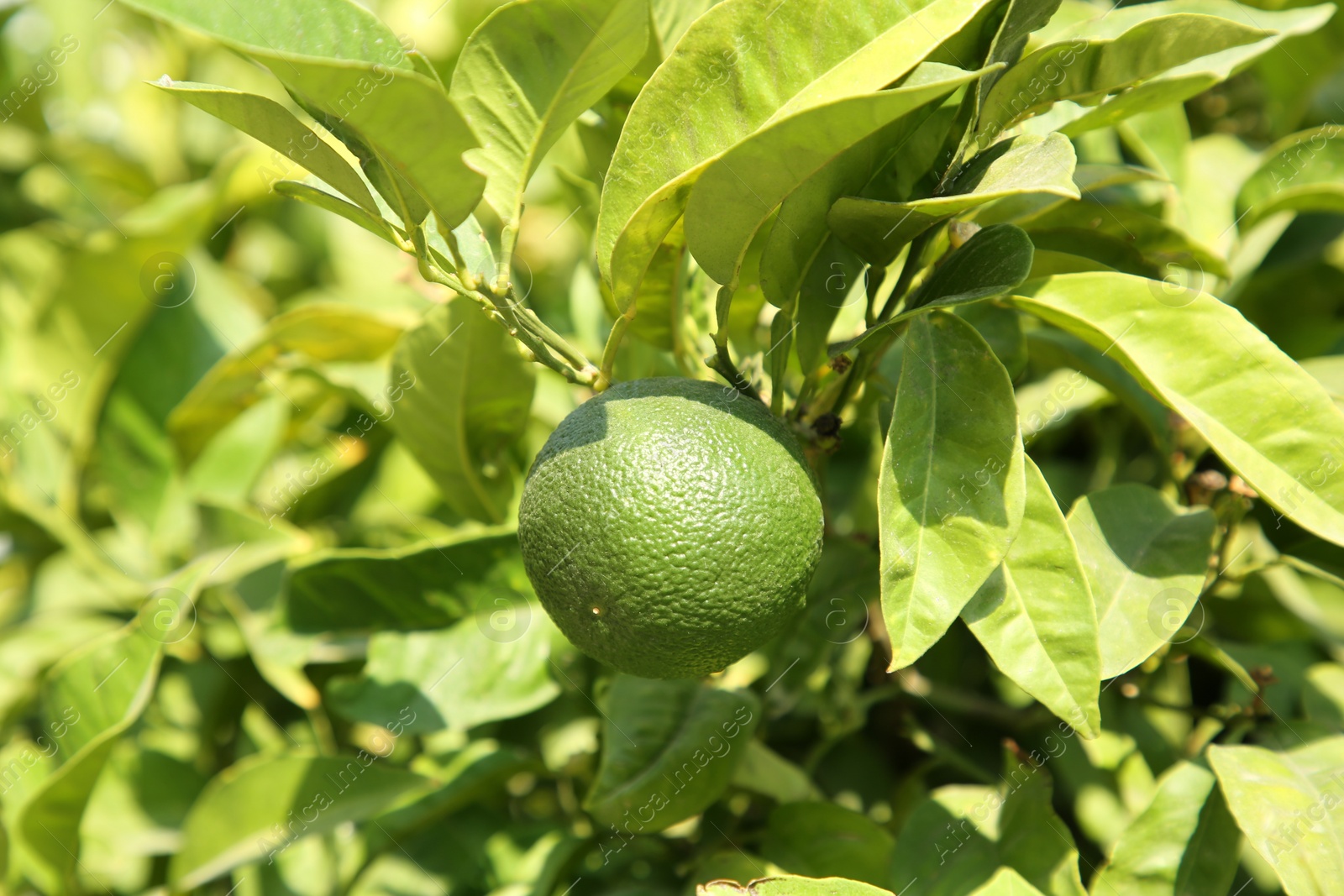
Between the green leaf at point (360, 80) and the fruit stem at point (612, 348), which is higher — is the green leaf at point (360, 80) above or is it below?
above

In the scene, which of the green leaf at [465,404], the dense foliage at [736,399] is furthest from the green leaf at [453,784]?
the green leaf at [465,404]

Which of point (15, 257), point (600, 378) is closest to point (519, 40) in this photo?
point (600, 378)

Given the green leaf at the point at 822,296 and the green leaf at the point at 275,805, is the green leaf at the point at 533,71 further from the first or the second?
the green leaf at the point at 275,805

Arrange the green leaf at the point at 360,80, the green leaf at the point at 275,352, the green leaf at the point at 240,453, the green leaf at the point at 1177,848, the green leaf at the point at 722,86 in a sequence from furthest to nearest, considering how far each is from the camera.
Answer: the green leaf at the point at 240,453 < the green leaf at the point at 275,352 < the green leaf at the point at 1177,848 < the green leaf at the point at 722,86 < the green leaf at the point at 360,80

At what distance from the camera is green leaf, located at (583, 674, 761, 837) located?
105 centimetres

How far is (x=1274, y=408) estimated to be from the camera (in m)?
0.82

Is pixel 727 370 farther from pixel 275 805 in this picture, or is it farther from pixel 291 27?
pixel 275 805

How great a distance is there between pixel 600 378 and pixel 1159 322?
498mm

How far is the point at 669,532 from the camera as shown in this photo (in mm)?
804

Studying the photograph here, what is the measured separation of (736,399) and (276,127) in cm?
44

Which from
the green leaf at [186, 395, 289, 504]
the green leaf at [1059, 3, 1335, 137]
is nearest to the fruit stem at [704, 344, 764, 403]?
the green leaf at [1059, 3, 1335, 137]

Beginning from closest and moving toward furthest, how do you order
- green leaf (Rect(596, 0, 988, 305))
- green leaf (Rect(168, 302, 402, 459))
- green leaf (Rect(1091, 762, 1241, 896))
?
green leaf (Rect(596, 0, 988, 305)) < green leaf (Rect(1091, 762, 1241, 896)) < green leaf (Rect(168, 302, 402, 459))

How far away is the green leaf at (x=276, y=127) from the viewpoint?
77 cm

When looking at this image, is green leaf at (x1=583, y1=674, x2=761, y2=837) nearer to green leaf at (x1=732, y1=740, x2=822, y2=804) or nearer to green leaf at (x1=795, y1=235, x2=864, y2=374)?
green leaf at (x1=732, y1=740, x2=822, y2=804)
